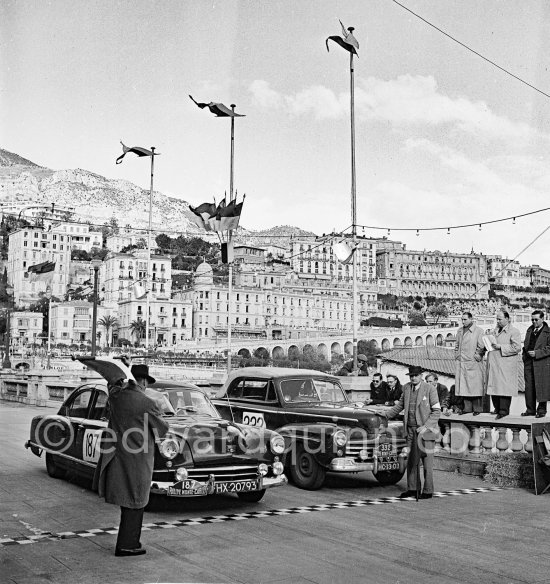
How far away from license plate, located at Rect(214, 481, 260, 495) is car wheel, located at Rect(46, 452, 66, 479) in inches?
130

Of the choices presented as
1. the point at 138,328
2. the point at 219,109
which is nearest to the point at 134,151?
the point at 219,109

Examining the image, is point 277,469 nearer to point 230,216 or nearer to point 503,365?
point 503,365

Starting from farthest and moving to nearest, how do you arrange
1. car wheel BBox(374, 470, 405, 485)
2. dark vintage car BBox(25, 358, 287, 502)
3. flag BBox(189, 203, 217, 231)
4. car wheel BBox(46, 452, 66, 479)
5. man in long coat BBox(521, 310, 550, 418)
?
flag BBox(189, 203, 217, 231) < man in long coat BBox(521, 310, 550, 418) < car wheel BBox(374, 470, 405, 485) < car wheel BBox(46, 452, 66, 479) < dark vintage car BBox(25, 358, 287, 502)

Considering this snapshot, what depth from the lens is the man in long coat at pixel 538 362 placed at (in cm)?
1163

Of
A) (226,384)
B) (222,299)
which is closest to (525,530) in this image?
(226,384)

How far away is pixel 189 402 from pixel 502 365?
5242 millimetres

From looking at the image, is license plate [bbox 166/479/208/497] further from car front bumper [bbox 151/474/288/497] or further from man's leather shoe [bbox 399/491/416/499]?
man's leather shoe [bbox 399/491/416/499]

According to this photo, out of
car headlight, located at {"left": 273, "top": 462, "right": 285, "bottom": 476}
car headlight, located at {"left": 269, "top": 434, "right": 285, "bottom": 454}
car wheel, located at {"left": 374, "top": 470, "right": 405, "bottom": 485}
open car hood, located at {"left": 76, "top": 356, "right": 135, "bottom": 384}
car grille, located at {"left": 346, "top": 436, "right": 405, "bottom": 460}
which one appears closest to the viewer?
open car hood, located at {"left": 76, "top": 356, "right": 135, "bottom": 384}

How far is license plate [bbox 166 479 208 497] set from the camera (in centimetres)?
832

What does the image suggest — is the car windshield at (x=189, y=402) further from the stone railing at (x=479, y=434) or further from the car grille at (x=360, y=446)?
the stone railing at (x=479, y=434)

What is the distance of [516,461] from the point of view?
1133 centimetres

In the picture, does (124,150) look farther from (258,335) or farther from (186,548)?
(258,335)


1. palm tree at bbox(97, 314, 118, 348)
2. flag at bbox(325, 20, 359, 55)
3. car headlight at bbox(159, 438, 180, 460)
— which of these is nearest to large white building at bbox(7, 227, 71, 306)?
palm tree at bbox(97, 314, 118, 348)

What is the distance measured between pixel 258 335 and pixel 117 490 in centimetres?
14349
